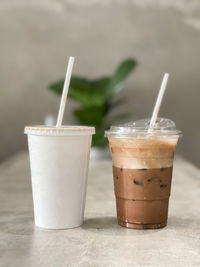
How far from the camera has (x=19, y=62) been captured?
3.38 metres

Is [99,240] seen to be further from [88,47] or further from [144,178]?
[88,47]

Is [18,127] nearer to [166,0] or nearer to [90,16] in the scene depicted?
[90,16]

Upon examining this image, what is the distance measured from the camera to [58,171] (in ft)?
3.24

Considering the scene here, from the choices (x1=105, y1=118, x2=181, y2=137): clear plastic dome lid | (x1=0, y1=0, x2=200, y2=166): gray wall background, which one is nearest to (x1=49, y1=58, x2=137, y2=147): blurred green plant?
(x1=0, y1=0, x2=200, y2=166): gray wall background

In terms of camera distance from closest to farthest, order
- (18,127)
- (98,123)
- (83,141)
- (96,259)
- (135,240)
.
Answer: (96,259)
(135,240)
(83,141)
(98,123)
(18,127)

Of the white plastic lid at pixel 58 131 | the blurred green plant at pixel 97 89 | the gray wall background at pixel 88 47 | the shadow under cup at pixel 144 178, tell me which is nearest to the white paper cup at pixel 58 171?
the white plastic lid at pixel 58 131

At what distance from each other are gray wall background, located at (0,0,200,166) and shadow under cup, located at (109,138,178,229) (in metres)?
2.39

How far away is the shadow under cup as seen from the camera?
3.23 feet

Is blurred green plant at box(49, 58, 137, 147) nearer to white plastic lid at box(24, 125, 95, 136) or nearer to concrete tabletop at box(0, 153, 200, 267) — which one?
concrete tabletop at box(0, 153, 200, 267)

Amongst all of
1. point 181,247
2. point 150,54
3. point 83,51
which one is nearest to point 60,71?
point 83,51

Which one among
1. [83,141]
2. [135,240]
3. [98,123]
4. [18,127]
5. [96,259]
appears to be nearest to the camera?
[96,259]

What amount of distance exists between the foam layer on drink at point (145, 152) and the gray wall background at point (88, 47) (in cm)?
239

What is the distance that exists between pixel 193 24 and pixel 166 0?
0.29m

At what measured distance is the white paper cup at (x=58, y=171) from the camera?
38.7 inches
